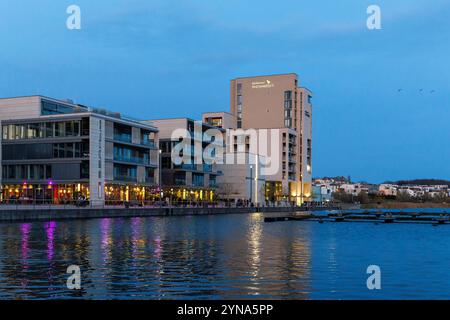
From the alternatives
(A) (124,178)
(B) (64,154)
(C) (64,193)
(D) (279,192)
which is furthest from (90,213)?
(D) (279,192)

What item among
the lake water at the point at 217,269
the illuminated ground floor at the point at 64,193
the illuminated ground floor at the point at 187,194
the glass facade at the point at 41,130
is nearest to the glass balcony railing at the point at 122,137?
the illuminated ground floor at the point at 64,193

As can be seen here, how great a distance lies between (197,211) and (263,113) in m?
96.9

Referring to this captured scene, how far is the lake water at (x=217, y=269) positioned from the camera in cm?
2028

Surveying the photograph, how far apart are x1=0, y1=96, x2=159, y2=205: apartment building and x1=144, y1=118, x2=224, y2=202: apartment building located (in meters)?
17.8

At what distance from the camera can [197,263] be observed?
A: 28.2 m

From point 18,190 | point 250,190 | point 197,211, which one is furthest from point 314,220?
point 250,190

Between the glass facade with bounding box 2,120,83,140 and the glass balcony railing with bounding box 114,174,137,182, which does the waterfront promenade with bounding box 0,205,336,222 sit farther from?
the glass facade with bounding box 2,120,83,140

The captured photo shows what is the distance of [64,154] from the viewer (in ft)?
338

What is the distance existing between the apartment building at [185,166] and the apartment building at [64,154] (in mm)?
17799

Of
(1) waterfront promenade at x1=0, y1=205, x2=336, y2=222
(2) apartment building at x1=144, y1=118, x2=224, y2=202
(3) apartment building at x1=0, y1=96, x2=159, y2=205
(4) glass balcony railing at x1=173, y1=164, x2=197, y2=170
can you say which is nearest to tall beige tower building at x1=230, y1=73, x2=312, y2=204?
(2) apartment building at x1=144, y1=118, x2=224, y2=202

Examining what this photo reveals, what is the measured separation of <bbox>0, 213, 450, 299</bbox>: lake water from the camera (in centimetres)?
2028

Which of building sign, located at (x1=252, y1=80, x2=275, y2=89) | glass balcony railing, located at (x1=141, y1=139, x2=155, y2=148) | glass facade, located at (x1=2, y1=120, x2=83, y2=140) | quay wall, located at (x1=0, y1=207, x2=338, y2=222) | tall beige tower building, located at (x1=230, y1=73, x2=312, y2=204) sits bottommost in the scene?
quay wall, located at (x1=0, y1=207, x2=338, y2=222)

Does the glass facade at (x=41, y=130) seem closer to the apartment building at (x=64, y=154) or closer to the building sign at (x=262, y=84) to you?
the apartment building at (x=64, y=154)

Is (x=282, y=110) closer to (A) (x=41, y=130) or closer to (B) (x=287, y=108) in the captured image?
(B) (x=287, y=108)
